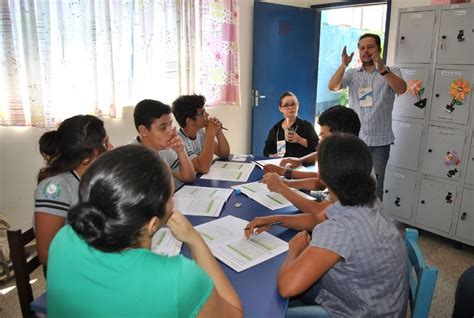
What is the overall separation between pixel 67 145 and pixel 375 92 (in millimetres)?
2611

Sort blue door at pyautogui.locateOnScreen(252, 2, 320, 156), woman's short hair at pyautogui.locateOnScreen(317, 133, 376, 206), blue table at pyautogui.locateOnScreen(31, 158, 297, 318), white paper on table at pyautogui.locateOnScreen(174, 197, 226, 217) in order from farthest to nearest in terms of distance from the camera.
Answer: blue door at pyautogui.locateOnScreen(252, 2, 320, 156), white paper on table at pyautogui.locateOnScreen(174, 197, 226, 217), woman's short hair at pyautogui.locateOnScreen(317, 133, 376, 206), blue table at pyautogui.locateOnScreen(31, 158, 297, 318)

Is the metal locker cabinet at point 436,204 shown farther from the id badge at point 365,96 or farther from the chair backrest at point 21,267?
the chair backrest at point 21,267

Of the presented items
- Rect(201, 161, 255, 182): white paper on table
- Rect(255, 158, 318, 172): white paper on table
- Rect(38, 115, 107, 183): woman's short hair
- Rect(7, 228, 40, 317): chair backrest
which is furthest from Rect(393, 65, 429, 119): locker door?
Rect(7, 228, 40, 317): chair backrest

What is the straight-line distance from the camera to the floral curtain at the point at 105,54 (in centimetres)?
260

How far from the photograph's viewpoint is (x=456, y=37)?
9.89ft

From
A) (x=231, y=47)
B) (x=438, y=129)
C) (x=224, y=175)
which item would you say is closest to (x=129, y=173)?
(x=224, y=175)

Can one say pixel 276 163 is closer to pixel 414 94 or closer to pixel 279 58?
pixel 414 94

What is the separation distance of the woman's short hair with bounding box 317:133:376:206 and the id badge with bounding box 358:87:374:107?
2091 millimetres

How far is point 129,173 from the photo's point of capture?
2.75 ft

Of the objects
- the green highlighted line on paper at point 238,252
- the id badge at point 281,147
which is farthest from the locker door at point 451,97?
the green highlighted line on paper at point 238,252

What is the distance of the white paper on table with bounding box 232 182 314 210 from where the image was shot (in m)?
1.94

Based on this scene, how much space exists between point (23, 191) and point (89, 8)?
1.46 meters

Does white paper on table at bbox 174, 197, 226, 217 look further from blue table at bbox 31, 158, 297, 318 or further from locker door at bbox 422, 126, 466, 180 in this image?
locker door at bbox 422, 126, 466, 180

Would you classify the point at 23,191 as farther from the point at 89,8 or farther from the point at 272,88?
the point at 272,88
